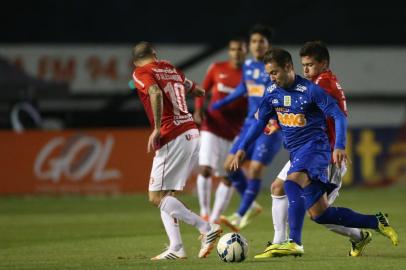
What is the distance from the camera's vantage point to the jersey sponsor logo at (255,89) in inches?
485

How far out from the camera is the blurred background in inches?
825

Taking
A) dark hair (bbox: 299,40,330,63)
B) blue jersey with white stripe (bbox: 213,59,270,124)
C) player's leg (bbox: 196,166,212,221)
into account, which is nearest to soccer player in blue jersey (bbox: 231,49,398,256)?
dark hair (bbox: 299,40,330,63)

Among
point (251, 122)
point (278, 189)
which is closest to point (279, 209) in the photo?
point (278, 189)

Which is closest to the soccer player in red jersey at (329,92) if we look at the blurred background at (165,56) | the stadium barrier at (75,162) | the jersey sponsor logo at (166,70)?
the jersey sponsor logo at (166,70)

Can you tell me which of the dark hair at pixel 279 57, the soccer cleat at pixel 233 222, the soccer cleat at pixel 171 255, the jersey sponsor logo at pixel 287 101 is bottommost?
the soccer cleat at pixel 171 255

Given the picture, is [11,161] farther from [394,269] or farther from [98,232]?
[394,269]

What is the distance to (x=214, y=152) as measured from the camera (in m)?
13.3

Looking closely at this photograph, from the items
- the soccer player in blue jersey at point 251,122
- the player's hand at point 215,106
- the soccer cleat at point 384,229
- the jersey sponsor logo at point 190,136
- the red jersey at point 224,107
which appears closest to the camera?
the soccer cleat at point 384,229

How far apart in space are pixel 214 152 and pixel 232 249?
16.4 ft

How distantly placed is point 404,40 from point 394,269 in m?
19.7

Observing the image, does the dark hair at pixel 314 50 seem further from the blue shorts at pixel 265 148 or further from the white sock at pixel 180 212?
the blue shorts at pixel 265 148

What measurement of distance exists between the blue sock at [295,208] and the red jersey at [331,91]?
0.64m

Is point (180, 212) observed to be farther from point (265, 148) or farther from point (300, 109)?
point (265, 148)

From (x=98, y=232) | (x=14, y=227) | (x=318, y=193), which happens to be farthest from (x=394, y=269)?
(x=14, y=227)
